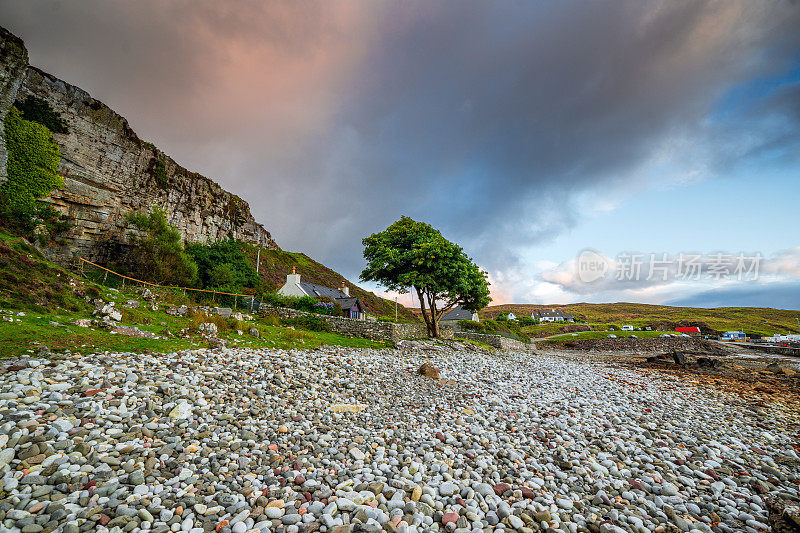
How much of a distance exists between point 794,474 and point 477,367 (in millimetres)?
10184

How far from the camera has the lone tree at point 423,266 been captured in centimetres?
2544

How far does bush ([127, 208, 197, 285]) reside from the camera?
30547 mm

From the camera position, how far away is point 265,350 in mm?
12109

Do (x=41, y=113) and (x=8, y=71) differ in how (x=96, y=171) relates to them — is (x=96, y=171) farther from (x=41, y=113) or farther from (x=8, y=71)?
(x=8, y=71)

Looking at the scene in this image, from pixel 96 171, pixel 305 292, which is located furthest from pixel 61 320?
pixel 96 171

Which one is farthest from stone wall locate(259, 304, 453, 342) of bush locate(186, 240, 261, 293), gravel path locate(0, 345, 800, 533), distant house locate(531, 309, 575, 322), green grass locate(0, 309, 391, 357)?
distant house locate(531, 309, 575, 322)

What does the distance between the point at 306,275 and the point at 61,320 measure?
195 ft

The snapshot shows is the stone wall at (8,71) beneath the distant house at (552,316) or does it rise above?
above

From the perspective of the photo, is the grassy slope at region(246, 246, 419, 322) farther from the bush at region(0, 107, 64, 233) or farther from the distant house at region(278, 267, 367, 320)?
the bush at region(0, 107, 64, 233)

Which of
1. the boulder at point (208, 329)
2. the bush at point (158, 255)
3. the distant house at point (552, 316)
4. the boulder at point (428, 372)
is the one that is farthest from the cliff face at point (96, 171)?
the distant house at point (552, 316)

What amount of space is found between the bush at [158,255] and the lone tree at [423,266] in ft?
63.8

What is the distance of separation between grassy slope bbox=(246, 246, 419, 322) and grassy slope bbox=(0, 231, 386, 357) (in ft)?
126

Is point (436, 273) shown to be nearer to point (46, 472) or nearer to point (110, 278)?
point (46, 472)

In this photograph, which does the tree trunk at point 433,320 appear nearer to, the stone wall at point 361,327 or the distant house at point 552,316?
the stone wall at point 361,327
